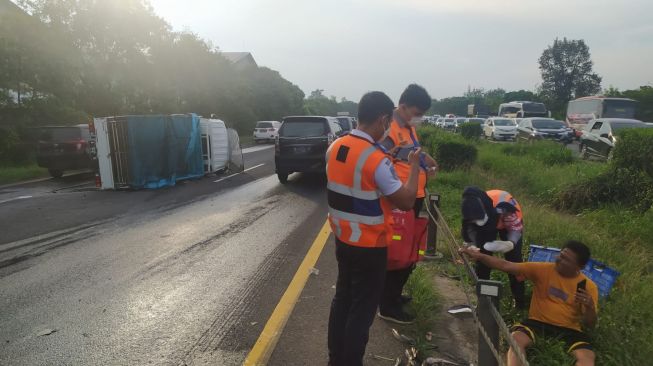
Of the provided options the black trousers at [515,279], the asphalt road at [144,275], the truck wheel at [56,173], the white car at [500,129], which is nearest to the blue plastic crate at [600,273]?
the black trousers at [515,279]

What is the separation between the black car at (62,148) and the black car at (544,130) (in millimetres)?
19900

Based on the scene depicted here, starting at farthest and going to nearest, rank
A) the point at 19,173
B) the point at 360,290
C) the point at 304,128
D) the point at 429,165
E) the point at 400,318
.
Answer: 1. the point at 19,173
2. the point at 304,128
3. the point at 429,165
4. the point at 400,318
5. the point at 360,290

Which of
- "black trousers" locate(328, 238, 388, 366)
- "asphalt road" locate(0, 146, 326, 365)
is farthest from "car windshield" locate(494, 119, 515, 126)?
"black trousers" locate(328, 238, 388, 366)

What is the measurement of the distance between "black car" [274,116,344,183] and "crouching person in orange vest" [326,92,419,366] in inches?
345

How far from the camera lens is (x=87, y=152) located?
14.1 m

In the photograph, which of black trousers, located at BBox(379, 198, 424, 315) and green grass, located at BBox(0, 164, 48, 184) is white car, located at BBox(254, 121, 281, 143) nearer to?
green grass, located at BBox(0, 164, 48, 184)

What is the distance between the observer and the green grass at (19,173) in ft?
45.4

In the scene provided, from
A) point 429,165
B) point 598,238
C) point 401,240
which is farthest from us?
point 598,238

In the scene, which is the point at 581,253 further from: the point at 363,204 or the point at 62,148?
the point at 62,148

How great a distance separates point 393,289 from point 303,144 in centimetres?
797

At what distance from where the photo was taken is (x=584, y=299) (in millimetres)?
3162

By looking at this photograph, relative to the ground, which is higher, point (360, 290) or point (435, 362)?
point (360, 290)

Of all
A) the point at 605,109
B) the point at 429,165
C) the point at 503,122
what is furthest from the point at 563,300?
the point at 503,122

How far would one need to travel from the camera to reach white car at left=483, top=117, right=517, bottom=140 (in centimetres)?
2758
